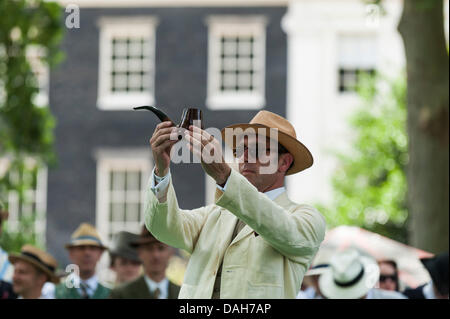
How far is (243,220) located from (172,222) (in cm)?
31

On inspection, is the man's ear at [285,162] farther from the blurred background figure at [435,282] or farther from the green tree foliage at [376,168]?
the green tree foliage at [376,168]

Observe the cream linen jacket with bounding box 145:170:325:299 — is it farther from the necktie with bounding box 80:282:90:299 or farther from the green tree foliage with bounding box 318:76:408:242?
the green tree foliage with bounding box 318:76:408:242

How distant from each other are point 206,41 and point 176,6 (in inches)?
39.2

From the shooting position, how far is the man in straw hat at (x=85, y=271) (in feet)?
23.6

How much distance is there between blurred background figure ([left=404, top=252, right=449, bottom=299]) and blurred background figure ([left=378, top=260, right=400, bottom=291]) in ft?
0.79

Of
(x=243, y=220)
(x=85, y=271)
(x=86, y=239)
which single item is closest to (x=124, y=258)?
(x=85, y=271)

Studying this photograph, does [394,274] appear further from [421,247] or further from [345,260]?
[421,247]

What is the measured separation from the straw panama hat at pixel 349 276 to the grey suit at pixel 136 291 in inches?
43.0

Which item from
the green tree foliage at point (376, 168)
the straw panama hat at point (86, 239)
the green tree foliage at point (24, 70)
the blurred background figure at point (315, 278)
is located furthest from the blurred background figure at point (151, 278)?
the green tree foliage at point (376, 168)

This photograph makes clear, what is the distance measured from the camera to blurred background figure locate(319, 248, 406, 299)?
6578mm

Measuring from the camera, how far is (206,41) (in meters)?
20.3

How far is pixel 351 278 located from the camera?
21.8ft

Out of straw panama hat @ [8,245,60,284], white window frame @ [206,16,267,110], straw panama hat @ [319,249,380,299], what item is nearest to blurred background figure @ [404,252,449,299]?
straw panama hat @ [319,249,380,299]
